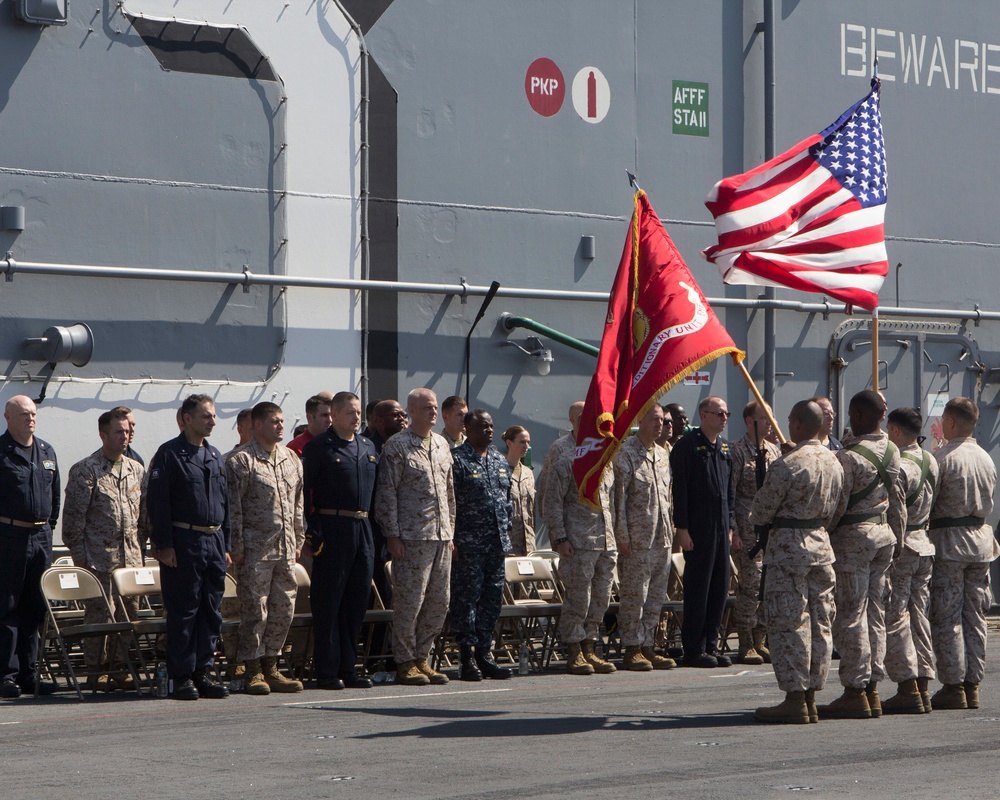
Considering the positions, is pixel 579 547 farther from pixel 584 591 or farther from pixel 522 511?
pixel 522 511

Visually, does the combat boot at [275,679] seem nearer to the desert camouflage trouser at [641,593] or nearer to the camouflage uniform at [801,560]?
the desert camouflage trouser at [641,593]

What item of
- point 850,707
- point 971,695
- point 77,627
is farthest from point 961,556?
point 77,627

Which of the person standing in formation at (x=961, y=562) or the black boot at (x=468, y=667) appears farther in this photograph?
the black boot at (x=468, y=667)

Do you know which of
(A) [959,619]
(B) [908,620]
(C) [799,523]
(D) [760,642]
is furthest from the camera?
(D) [760,642]

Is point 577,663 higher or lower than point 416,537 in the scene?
lower

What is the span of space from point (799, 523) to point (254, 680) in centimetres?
338

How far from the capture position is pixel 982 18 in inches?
607

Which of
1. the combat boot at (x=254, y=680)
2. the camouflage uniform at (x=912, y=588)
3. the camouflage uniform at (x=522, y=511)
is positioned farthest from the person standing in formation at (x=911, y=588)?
the camouflage uniform at (x=522, y=511)

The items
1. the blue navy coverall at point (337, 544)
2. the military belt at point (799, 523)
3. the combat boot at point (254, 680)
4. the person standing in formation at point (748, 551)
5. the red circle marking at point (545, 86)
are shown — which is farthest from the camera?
the red circle marking at point (545, 86)

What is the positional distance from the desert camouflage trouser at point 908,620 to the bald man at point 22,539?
4872 mm

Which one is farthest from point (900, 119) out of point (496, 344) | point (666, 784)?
point (666, 784)

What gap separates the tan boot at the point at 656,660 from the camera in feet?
35.7

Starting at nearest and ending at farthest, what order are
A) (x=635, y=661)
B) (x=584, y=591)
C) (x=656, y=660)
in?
(x=584, y=591) → (x=635, y=661) → (x=656, y=660)

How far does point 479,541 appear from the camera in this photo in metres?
10.3
